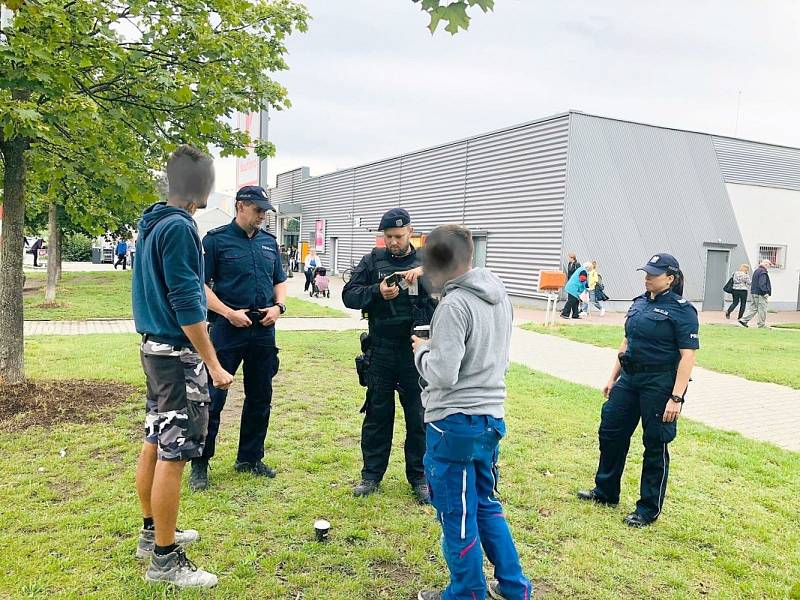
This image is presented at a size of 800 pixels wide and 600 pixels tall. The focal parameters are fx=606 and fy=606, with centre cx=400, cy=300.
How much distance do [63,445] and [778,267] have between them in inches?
999

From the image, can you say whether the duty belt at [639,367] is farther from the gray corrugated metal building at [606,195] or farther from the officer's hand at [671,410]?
the gray corrugated metal building at [606,195]

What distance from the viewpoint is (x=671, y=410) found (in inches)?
149

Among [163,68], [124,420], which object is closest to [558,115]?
[163,68]

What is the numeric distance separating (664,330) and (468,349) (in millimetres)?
1802

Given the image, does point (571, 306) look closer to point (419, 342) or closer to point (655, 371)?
point (655, 371)

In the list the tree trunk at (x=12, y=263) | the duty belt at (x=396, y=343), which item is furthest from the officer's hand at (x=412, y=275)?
the tree trunk at (x=12, y=263)

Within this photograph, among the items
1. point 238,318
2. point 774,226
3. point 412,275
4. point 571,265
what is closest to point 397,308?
point 412,275

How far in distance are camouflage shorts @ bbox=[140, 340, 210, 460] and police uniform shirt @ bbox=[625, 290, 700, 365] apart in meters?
2.72

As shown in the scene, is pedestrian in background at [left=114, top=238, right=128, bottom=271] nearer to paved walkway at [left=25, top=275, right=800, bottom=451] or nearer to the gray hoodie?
paved walkway at [left=25, top=275, right=800, bottom=451]

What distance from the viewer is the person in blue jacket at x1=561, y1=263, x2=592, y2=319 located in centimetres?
1642

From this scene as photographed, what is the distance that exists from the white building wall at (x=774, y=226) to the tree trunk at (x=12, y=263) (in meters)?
22.3

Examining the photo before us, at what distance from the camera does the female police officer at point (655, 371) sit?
12.5ft

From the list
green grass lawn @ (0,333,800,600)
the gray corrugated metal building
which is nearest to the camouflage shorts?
green grass lawn @ (0,333,800,600)

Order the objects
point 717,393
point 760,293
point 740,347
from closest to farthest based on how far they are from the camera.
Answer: point 717,393
point 740,347
point 760,293
